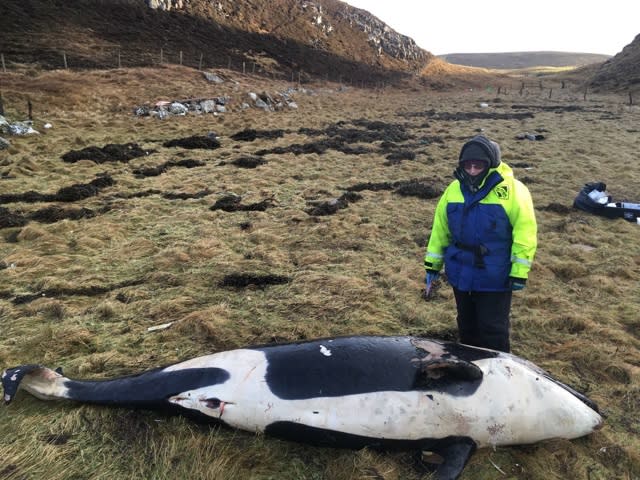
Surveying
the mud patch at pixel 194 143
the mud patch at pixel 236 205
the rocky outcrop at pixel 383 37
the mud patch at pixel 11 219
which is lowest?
the mud patch at pixel 11 219

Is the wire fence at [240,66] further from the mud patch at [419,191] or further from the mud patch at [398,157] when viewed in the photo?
the mud patch at [419,191]

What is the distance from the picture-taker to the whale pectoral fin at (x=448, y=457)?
3.40 metres

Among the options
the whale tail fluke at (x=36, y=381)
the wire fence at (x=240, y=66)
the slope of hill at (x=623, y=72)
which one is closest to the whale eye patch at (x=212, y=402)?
the whale tail fluke at (x=36, y=381)

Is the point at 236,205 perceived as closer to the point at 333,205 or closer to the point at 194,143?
the point at 333,205

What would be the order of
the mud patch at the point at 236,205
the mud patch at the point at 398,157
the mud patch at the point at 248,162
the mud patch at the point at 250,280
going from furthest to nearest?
the mud patch at the point at 398,157, the mud patch at the point at 248,162, the mud patch at the point at 236,205, the mud patch at the point at 250,280

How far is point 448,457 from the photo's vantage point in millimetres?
3521

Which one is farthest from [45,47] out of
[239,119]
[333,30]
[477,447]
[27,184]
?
[333,30]

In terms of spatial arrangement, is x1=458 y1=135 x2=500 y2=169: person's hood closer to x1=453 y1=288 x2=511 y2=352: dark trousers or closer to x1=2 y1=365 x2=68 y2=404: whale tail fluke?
x1=453 y1=288 x2=511 y2=352: dark trousers

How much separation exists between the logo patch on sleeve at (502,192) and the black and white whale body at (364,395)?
61.0 inches

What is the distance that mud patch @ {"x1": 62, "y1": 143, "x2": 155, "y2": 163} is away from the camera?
13.6 m

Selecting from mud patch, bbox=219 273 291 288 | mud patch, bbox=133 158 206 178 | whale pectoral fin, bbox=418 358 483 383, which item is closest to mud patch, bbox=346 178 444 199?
mud patch, bbox=133 158 206 178

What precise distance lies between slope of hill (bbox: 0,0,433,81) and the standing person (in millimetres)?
29626

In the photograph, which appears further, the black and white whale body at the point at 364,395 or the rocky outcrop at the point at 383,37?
the rocky outcrop at the point at 383,37

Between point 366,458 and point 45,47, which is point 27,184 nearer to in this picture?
point 366,458
